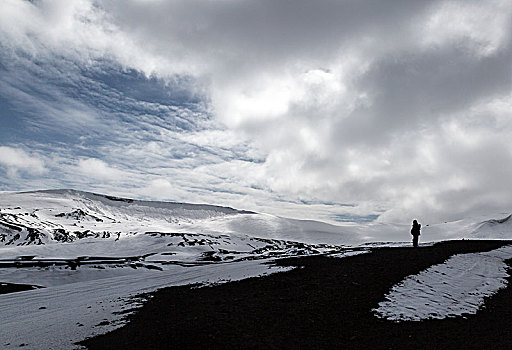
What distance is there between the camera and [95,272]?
33.7 m

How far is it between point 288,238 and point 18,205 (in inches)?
2679

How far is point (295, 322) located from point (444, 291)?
835cm

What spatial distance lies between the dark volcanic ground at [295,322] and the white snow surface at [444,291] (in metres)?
0.46

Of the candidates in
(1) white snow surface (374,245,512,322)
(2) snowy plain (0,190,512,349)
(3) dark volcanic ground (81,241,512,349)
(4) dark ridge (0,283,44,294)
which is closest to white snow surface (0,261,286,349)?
(2) snowy plain (0,190,512,349)

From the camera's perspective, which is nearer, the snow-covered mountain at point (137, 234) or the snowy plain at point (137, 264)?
the snowy plain at point (137, 264)

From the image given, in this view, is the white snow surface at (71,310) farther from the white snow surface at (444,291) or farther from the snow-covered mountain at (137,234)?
the snow-covered mountain at (137,234)

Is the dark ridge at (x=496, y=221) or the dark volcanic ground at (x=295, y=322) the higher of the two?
the dark ridge at (x=496, y=221)

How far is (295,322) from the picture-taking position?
11.0m

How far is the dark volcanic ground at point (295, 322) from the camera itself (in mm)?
9336

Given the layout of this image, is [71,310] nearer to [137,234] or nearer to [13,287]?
[13,287]

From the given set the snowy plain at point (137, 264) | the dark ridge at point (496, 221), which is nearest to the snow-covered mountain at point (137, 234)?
the snowy plain at point (137, 264)

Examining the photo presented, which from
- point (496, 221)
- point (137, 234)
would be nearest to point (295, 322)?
point (137, 234)

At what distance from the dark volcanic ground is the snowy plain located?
2.58 feet

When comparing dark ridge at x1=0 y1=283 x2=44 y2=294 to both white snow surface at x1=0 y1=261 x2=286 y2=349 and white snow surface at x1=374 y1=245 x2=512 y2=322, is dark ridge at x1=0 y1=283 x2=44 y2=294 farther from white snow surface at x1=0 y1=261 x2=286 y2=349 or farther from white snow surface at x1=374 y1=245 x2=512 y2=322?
white snow surface at x1=374 y1=245 x2=512 y2=322
